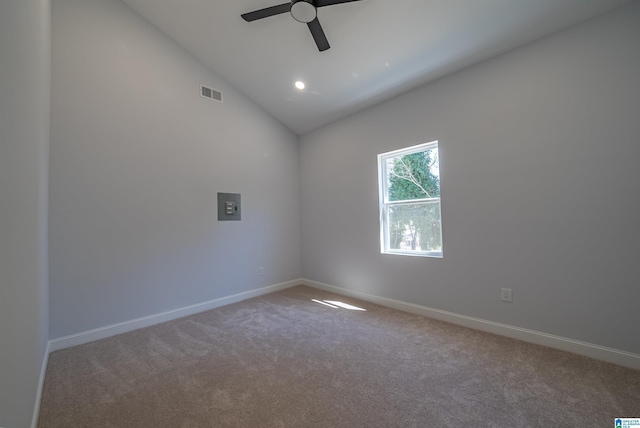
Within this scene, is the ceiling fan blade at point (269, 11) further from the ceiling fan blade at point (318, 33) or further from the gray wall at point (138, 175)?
the gray wall at point (138, 175)

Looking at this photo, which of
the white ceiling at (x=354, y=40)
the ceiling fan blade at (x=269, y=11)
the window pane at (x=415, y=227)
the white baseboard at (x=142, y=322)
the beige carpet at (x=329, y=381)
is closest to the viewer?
the beige carpet at (x=329, y=381)

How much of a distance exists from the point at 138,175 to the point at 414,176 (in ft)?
11.0

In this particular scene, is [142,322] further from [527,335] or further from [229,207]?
[527,335]

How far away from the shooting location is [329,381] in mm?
1891

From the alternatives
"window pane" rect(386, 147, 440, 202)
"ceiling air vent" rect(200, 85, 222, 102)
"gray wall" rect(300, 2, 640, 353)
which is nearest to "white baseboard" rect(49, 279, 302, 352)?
"gray wall" rect(300, 2, 640, 353)

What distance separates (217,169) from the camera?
12.1 feet

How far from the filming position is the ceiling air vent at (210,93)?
3586 mm

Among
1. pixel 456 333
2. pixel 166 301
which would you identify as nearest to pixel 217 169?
pixel 166 301

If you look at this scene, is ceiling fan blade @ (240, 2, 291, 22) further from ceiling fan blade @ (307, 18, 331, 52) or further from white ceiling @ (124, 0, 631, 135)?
white ceiling @ (124, 0, 631, 135)

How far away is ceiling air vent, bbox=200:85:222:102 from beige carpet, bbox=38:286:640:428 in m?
3.05

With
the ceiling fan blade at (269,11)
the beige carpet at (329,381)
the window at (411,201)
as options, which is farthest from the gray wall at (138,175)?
the window at (411,201)

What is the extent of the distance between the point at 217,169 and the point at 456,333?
3576mm

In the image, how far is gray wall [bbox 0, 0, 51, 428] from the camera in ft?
3.29

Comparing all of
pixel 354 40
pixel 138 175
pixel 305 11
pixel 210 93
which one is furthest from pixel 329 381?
pixel 210 93
